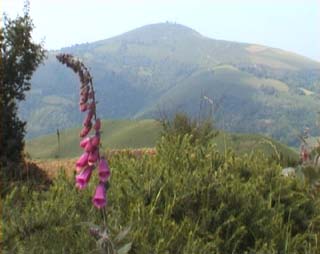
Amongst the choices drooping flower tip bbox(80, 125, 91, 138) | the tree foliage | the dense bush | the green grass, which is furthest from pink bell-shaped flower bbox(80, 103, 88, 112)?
the green grass

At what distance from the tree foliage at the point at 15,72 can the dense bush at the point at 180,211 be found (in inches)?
463

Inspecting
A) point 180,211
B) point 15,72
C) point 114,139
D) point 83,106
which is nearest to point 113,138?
point 114,139

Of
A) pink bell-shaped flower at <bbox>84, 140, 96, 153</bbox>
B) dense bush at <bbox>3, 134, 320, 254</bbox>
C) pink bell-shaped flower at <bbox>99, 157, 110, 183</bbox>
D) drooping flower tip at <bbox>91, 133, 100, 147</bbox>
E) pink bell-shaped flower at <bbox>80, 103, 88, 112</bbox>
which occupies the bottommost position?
dense bush at <bbox>3, 134, 320, 254</bbox>

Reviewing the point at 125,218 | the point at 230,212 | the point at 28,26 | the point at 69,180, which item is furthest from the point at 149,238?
the point at 28,26

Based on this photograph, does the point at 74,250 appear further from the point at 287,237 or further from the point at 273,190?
the point at 273,190

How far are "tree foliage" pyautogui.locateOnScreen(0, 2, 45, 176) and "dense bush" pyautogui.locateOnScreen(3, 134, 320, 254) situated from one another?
38.6 feet

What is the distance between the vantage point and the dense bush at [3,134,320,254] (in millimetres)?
4902

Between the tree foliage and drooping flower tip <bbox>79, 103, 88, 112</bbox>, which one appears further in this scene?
the tree foliage

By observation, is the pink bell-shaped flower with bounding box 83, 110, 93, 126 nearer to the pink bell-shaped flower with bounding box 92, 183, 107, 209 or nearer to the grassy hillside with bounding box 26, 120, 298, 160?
the pink bell-shaped flower with bounding box 92, 183, 107, 209

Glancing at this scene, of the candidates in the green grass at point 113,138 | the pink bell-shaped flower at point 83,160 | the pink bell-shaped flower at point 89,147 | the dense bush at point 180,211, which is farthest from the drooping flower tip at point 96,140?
the green grass at point 113,138

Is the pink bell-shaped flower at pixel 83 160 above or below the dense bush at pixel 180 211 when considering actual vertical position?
above

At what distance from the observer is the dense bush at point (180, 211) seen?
4.90m

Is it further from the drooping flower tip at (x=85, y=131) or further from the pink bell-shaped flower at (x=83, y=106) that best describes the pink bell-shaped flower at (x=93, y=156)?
the pink bell-shaped flower at (x=83, y=106)

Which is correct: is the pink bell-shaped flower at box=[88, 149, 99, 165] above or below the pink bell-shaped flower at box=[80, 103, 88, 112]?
below
